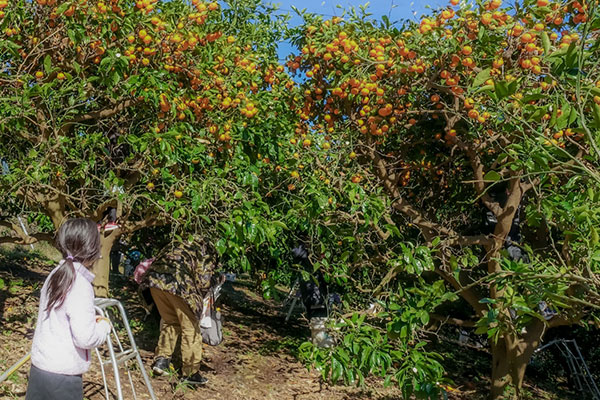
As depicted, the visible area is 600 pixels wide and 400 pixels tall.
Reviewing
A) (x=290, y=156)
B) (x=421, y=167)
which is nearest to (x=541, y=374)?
(x=421, y=167)

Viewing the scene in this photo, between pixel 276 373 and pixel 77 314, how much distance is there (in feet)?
12.2

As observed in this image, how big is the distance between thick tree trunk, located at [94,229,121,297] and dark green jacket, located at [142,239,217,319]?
0.66m

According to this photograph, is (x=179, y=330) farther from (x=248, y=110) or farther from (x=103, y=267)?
(x=248, y=110)

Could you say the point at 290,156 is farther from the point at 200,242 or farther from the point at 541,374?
the point at 541,374

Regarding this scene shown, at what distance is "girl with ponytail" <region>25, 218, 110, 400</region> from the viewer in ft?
7.58

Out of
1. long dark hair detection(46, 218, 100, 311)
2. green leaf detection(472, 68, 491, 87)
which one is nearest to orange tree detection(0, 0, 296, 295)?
long dark hair detection(46, 218, 100, 311)

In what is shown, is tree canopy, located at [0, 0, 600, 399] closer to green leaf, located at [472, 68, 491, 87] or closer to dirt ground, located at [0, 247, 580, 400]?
dirt ground, located at [0, 247, 580, 400]

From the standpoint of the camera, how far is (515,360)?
524 centimetres

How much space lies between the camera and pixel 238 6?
5.41m

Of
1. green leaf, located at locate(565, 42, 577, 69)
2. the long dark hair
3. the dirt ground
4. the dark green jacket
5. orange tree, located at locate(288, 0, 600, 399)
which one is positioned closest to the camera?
green leaf, located at locate(565, 42, 577, 69)

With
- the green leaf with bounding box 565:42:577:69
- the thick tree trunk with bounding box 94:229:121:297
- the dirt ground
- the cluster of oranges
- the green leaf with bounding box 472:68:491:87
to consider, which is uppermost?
the cluster of oranges

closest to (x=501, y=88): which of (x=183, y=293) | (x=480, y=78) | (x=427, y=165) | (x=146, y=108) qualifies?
(x=480, y=78)

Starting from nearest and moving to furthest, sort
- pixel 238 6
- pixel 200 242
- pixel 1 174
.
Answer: pixel 1 174
pixel 200 242
pixel 238 6

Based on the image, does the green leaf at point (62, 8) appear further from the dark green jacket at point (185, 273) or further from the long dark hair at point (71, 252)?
the dark green jacket at point (185, 273)
